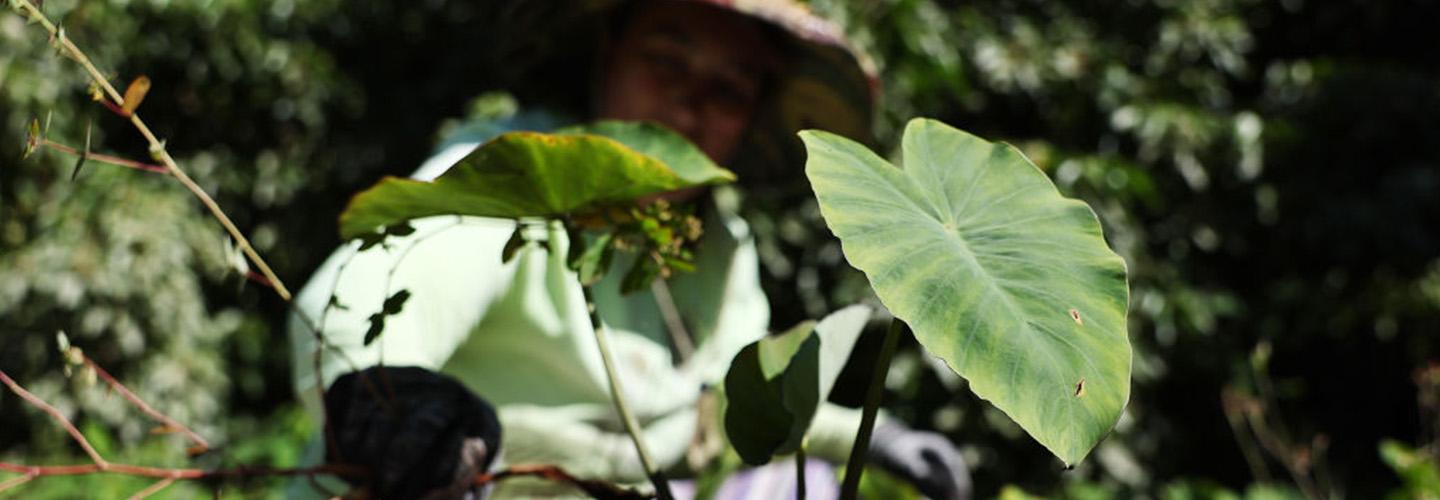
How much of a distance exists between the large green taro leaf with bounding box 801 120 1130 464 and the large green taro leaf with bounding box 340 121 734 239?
13cm

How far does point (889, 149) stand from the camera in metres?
3.20

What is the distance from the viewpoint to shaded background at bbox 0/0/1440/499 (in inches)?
127

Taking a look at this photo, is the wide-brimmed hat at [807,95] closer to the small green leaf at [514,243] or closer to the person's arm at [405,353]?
the person's arm at [405,353]

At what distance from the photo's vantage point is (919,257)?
66 cm

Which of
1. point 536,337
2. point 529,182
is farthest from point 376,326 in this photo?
point 536,337

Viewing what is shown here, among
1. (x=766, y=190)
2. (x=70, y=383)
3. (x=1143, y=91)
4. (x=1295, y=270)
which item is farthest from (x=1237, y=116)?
(x=70, y=383)

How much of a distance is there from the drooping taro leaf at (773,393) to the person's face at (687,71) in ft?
2.71

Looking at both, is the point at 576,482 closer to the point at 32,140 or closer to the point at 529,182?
the point at 529,182

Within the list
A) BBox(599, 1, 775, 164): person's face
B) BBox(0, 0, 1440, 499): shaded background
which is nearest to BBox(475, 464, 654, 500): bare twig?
BBox(599, 1, 775, 164): person's face

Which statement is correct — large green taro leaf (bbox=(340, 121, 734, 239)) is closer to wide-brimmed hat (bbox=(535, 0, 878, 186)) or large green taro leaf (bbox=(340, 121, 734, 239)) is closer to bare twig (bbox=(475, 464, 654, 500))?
bare twig (bbox=(475, 464, 654, 500))

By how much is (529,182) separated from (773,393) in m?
0.19

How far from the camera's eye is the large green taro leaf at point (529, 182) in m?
0.75

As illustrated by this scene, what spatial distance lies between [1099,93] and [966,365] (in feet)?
9.75

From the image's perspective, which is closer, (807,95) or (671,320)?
(671,320)
